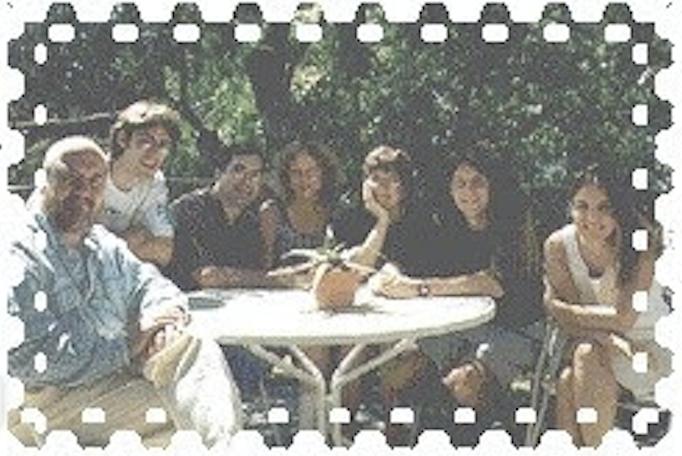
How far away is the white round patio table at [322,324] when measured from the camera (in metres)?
5.79

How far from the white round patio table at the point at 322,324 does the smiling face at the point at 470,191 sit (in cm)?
27

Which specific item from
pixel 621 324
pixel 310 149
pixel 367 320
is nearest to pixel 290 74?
pixel 310 149

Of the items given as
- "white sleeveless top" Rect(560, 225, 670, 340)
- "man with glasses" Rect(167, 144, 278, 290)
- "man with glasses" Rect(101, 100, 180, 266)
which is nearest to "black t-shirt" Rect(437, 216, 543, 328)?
"white sleeveless top" Rect(560, 225, 670, 340)

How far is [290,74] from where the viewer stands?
5906 mm

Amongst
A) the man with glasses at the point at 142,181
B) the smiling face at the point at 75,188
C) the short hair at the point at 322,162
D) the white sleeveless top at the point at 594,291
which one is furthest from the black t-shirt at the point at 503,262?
the smiling face at the point at 75,188

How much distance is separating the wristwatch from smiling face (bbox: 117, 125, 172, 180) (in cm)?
87

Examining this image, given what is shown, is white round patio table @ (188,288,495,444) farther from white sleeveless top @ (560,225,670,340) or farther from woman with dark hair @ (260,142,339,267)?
white sleeveless top @ (560,225,670,340)

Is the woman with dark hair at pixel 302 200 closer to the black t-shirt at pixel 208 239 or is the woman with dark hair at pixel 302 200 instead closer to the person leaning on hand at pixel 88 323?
the black t-shirt at pixel 208 239

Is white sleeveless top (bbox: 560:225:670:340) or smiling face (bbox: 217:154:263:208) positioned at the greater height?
smiling face (bbox: 217:154:263:208)

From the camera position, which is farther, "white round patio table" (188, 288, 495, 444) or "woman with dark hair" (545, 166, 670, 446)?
"woman with dark hair" (545, 166, 670, 446)

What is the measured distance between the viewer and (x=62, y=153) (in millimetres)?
5898

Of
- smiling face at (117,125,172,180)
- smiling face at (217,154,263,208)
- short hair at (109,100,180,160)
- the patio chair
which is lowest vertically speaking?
the patio chair

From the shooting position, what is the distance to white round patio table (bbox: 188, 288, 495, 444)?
5785mm

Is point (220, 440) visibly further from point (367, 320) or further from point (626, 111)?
point (626, 111)
